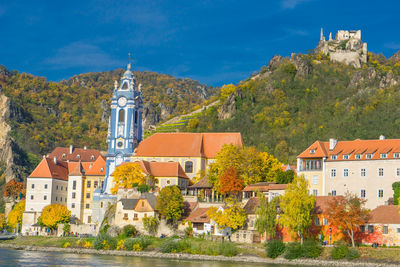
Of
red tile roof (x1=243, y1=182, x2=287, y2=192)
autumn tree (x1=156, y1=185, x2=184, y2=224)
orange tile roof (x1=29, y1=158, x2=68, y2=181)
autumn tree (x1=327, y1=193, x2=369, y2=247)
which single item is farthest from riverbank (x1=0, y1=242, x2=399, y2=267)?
orange tile roof (x1=29, y1=158, x2=68, y2=181)

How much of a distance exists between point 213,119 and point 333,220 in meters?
70.3

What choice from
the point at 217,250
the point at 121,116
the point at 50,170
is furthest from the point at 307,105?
the point at 217,250

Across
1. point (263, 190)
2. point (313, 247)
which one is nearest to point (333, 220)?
point (313, 247)

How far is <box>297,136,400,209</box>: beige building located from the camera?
61.0 m

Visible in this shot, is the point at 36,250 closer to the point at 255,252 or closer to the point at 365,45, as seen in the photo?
the point at 255,252

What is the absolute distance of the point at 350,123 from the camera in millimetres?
104000

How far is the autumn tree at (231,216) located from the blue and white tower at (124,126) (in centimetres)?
2459

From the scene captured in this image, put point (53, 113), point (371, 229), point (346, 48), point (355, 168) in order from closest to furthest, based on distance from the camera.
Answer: point (371, 229), point (355, 168), point (346, 48), point (53, 113)

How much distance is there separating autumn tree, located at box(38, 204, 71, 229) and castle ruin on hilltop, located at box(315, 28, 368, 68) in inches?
3265

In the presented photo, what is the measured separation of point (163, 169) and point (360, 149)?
2580cm

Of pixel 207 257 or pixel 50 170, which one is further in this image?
pixel 50 170

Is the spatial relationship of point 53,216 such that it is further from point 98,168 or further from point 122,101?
point 122,101

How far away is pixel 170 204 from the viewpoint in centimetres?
6606

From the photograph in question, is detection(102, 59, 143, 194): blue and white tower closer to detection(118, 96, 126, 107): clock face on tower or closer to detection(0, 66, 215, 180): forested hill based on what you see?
detection(118, 96, 126, 107): clock face on tower
